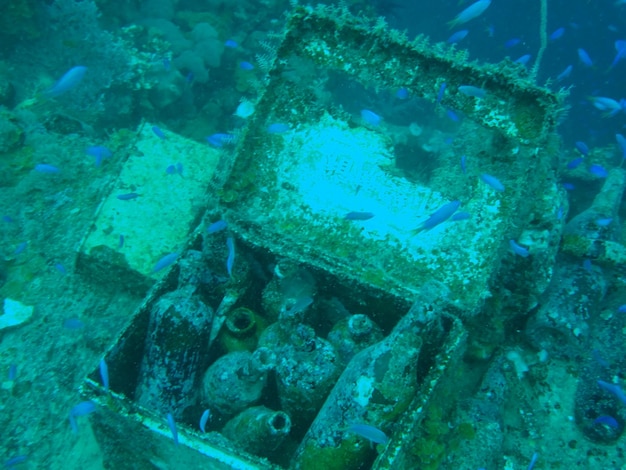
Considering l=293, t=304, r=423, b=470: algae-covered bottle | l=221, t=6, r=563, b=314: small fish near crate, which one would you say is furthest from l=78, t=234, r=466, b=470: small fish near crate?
l=221, t=6, r=563, b=314: small fish near crate

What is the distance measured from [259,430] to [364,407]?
693 millimetres

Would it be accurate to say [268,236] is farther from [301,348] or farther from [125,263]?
[125,263]

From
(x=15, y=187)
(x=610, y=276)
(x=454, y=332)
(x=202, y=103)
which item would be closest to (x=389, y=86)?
(x=454, y=332)

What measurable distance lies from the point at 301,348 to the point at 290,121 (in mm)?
2380

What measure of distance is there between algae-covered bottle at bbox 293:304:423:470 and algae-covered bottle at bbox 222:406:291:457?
185 mm

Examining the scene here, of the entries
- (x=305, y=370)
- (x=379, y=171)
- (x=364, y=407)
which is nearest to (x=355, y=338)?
(x=305, y=370)

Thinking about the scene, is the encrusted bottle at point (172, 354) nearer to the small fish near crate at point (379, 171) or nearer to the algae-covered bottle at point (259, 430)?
the algae-covered bottle at point (259, 430)

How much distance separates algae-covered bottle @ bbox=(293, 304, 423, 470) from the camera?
7.92 ft

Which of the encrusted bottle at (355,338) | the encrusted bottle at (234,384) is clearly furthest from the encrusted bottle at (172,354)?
the encrusted bottle at (355,338)

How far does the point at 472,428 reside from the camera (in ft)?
11.1

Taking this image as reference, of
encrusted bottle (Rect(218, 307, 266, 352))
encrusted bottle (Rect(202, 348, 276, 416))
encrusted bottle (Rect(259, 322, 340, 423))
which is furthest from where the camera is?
encrusted bottle (Rect(218, 307, 266, 352))

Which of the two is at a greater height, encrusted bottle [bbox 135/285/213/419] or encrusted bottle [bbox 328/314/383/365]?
encrusted bottle [bbox 328/314/383/365]

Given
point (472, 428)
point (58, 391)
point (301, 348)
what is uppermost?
point (301, 348)

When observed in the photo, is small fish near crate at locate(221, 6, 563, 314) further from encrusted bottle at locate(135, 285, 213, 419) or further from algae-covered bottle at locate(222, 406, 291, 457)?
algae-covered bottle at locate(222, 406, 291, 457)
